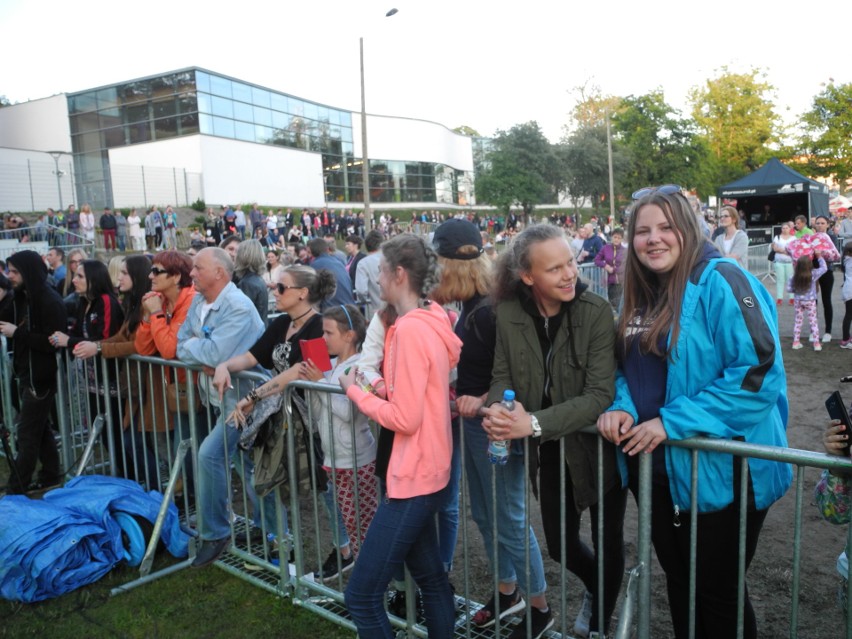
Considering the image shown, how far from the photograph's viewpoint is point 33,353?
5.53 metres

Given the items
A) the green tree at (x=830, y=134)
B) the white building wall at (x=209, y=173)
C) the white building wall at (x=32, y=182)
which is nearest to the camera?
the white building wall at (x=32, y=182)

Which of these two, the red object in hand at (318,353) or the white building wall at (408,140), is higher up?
the white building wall at (408,140)

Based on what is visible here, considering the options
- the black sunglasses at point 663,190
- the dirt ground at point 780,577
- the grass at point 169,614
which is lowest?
the grass at point 169,614

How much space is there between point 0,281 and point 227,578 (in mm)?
3949

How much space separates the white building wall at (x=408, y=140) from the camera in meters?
51.7

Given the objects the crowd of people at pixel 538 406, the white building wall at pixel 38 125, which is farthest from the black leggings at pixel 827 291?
the white building wall at pixel 38 125

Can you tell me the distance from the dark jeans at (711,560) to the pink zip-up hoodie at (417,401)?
34.9 inches

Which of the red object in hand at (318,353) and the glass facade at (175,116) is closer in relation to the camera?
the red object in hand at (318,353)

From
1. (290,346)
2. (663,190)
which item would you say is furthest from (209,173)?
(663,190)

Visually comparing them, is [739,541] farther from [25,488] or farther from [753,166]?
[753,166]

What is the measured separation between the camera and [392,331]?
8.94ft

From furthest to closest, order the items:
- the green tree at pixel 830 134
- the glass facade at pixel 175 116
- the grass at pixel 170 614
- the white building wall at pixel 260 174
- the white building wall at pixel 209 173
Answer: the green tree at pixel 830 134 < the white building wall at pixel 260 174 < the glass facade at pixel 175 116 < the white building wall at pixel 209 173 < the grass at pixel 170 614

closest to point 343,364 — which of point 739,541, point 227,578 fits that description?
point 227,578

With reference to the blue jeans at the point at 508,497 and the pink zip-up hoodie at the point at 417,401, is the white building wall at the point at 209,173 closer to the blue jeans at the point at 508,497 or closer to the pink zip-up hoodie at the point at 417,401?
the blue jeans at the point at 508,497
